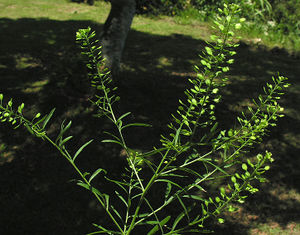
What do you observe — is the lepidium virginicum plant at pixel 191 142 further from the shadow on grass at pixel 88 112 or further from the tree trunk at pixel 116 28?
the tree trunk at pixel 116 28

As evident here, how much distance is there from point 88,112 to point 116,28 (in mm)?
1640

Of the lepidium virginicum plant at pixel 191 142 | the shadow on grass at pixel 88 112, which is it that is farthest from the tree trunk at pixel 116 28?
the lepidium virginicum plant at pixel 191 142

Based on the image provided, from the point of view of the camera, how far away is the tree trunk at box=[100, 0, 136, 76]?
5.32 meters

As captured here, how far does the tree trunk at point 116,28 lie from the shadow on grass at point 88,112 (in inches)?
23.4

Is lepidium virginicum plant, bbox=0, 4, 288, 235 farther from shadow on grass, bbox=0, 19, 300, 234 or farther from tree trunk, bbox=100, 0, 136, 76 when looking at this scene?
tree trunk, bbox=100, 0, 136, 76

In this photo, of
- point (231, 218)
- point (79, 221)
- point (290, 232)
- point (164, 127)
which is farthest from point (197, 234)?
point (164, 127)

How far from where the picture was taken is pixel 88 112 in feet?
17.2

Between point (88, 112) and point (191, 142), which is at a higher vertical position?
point (191, 142)

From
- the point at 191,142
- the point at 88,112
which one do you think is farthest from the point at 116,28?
the point at 191,142

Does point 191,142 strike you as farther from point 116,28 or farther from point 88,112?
point 116,28

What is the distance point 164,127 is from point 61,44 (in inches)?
184

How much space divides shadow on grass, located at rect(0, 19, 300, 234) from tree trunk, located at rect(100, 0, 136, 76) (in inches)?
23.4

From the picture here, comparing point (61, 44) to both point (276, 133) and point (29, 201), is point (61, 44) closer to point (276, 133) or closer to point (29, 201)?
point (29, 201)

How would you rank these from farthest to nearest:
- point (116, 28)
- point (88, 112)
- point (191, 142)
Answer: point (116, 28) < point (88, 112) < point (191, 142)
